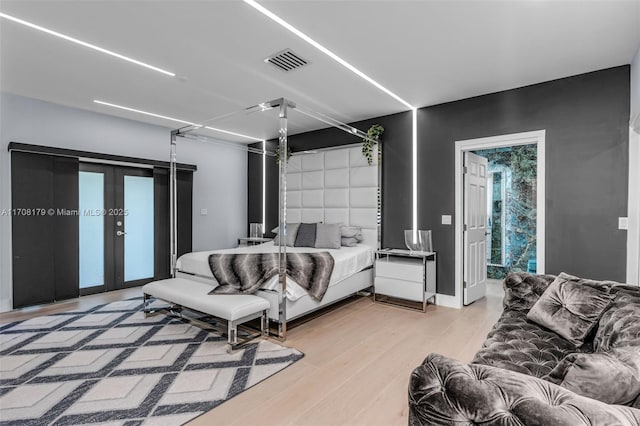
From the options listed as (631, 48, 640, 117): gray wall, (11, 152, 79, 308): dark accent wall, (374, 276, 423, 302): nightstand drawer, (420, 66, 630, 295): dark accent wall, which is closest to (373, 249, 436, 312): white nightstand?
(374, 276, 423, 302): nightstand drawer

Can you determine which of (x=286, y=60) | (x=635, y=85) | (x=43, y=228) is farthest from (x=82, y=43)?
(x=635, y=85)

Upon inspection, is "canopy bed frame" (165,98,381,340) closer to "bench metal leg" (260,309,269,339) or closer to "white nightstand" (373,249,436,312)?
"bench metal leg" (260,309,269,339)

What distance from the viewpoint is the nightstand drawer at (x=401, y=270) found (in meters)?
4.06

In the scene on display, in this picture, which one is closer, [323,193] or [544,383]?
[544,383]

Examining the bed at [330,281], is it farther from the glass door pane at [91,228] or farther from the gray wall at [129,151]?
the gray wall at [129,151]

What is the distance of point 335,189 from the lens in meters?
5.18

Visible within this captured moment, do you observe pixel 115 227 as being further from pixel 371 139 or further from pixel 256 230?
pixel 371 139

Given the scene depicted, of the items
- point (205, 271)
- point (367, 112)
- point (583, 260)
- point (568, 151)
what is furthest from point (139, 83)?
point (583, 260)

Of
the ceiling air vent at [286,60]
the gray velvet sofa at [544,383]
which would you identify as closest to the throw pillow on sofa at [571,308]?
the gray velvet sofa at [544,383]

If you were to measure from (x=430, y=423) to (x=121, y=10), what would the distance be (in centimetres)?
304

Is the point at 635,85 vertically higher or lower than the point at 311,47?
lower

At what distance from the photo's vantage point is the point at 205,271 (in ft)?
12.4

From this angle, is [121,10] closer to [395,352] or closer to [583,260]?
[395,352]

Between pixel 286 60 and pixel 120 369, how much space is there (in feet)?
9.92
